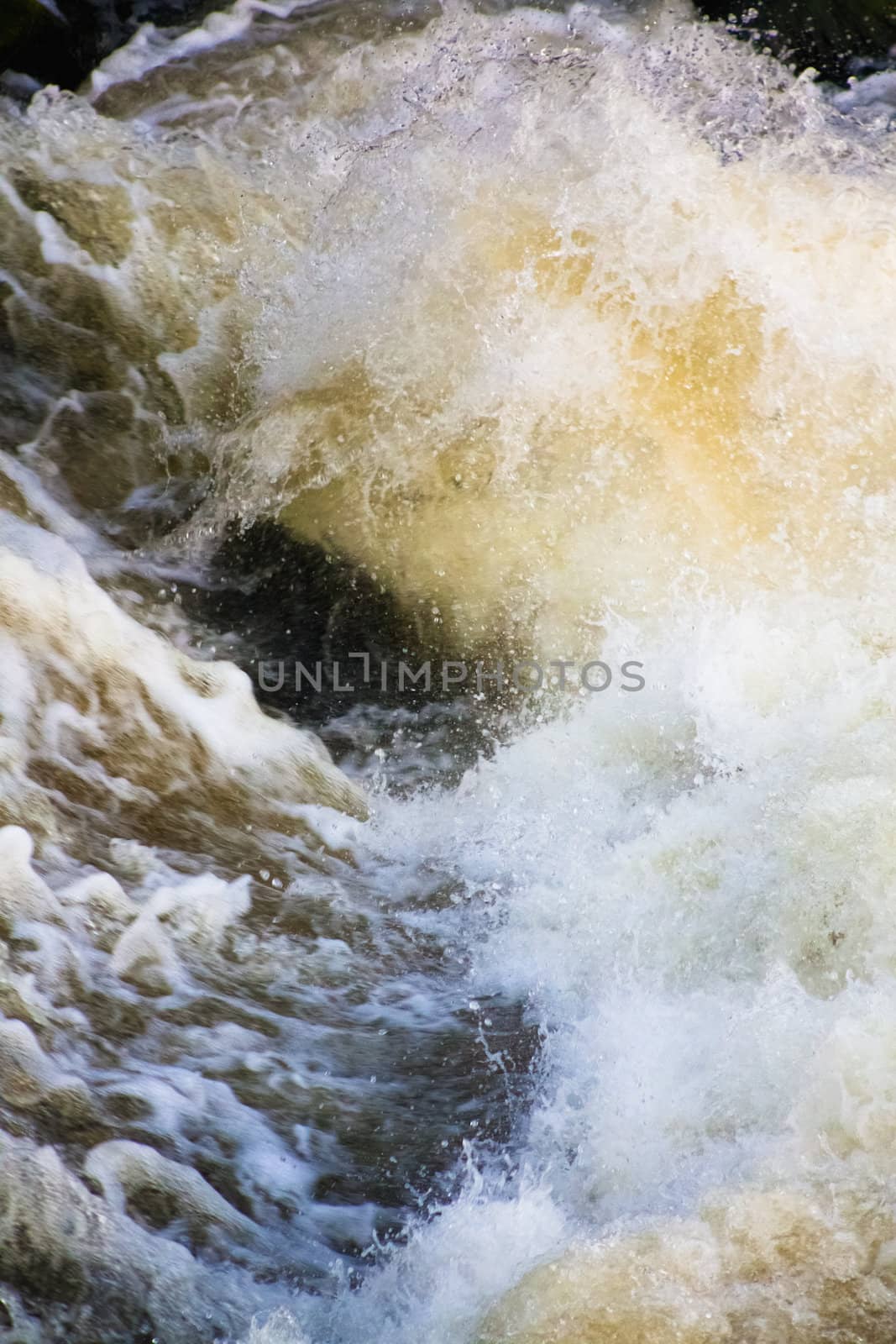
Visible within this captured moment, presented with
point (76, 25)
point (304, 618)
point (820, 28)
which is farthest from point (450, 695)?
point (76, 25)

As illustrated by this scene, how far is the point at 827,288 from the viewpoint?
306cm

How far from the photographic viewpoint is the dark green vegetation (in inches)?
172

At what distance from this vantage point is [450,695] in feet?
10.4

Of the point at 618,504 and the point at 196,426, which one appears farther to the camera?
the point at 196,426

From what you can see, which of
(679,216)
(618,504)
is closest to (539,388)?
(618,504)

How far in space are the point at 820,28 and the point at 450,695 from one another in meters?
2.97

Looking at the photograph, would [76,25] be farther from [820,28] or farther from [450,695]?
[450,695]

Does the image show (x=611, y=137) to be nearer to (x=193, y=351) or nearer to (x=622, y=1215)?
(x=193, y=351)

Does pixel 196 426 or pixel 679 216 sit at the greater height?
pixel 679 216

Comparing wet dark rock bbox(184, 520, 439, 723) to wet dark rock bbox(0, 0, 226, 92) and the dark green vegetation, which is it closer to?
wet dark rock bbox(0, 0, 226, 92)

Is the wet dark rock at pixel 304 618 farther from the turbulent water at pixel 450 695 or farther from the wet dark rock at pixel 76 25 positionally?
the wet dark rock at pixel 76 25

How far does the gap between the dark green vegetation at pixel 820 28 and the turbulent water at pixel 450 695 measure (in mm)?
228

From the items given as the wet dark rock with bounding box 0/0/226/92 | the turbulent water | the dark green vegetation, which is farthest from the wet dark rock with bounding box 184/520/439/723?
the dark green vegetation

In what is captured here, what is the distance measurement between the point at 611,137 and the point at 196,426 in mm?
1343
